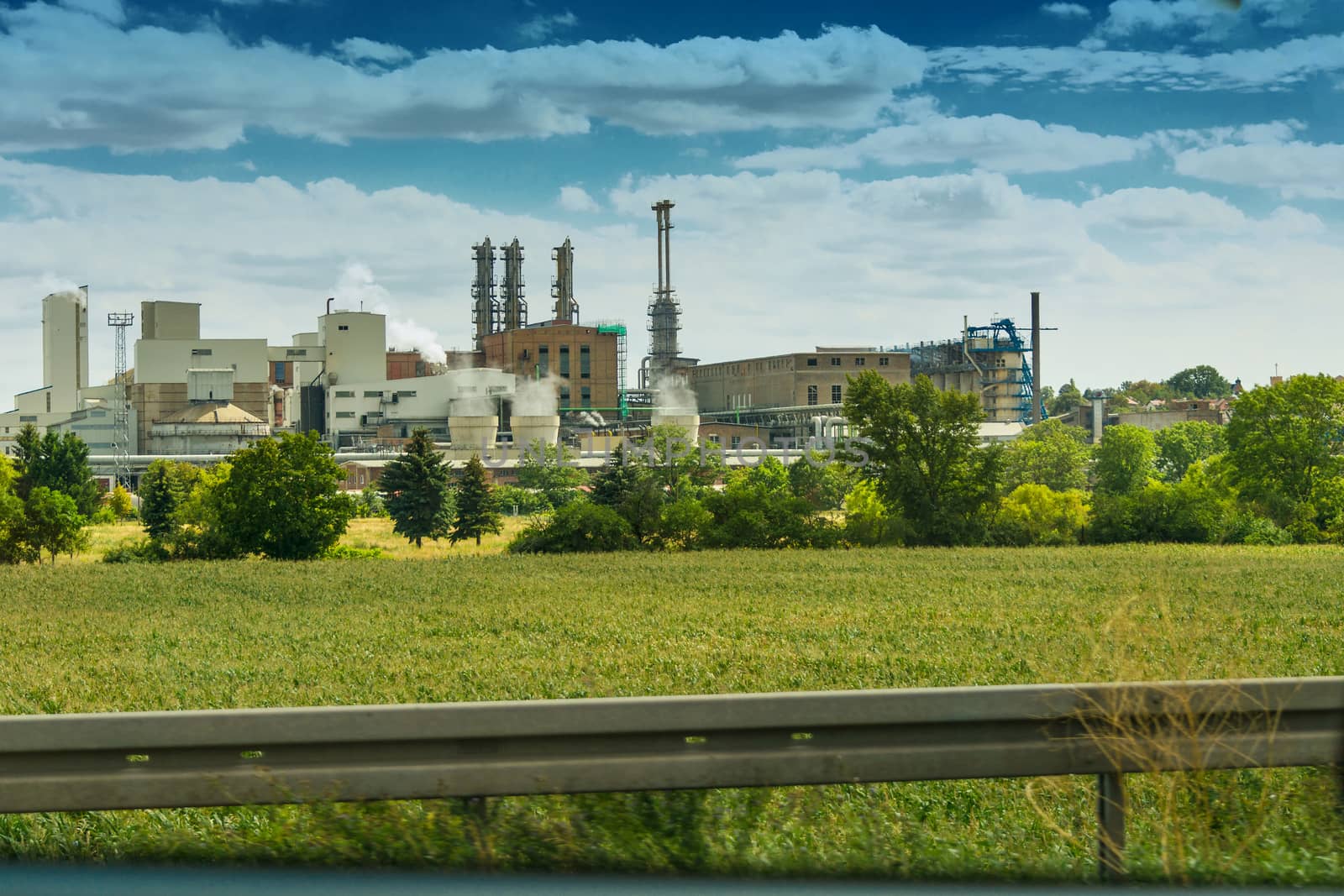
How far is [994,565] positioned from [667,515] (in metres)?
15.6

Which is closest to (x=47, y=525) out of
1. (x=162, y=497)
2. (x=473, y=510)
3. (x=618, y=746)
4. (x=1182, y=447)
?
(x=162, y=497)

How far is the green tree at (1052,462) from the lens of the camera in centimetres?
7650

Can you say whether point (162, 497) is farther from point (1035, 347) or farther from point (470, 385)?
point (1035, 347)

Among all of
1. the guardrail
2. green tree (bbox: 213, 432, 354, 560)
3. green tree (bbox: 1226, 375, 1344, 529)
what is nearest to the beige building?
green tree (bbox: 1226, 375, 1344, 529)

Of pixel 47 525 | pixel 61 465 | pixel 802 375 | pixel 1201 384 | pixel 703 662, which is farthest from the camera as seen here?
pixel 1201 384

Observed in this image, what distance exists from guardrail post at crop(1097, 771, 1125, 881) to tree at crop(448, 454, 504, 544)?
5810cm

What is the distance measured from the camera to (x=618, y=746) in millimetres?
5141

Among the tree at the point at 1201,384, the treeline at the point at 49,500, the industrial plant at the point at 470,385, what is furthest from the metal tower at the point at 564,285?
the tree at the point at 1201,384

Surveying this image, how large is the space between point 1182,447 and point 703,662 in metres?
97.0

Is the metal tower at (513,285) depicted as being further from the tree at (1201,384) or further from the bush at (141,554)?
the tree at (1201,384)

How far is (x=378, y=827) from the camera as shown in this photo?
529 centimetres

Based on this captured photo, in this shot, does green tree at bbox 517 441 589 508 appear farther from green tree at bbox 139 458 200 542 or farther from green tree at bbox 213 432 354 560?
green tree at bbox 213 432 354 560

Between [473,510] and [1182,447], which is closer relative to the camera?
[473,510]

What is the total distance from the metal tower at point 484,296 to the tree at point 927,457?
76.7 m
